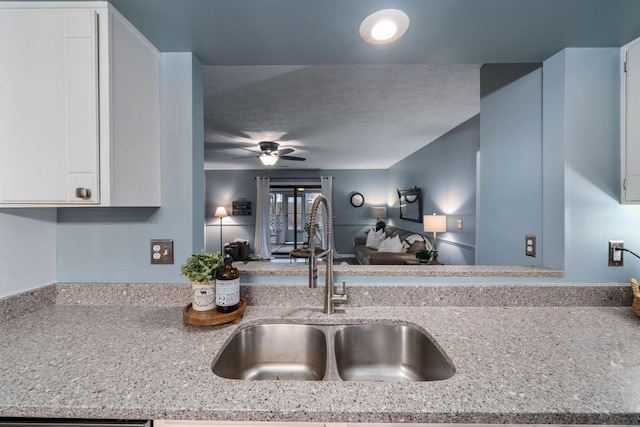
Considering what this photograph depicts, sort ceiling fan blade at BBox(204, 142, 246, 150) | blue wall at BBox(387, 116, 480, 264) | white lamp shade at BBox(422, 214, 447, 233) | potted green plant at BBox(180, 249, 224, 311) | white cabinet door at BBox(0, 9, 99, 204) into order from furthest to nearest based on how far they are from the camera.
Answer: ceiling fan blade at BBox(204, 142, 246, 150), white lamp shade at BBox(422, 214, 447, 233), blue wall at BBox(387, 116, 480, 264), potted green plant at BBox(180, 249, 224, 311), white cabinet door at BBox(0, 9, 99, 204)

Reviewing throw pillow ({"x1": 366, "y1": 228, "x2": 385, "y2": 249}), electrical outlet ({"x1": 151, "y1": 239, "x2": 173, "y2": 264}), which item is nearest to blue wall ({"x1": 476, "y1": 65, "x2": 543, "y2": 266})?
electrical outlet ({"x1": 151, "y1": 239, "x2": 173, "y2": 264})

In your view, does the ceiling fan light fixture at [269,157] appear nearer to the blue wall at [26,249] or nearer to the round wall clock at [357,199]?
the blue wall at [26,249]

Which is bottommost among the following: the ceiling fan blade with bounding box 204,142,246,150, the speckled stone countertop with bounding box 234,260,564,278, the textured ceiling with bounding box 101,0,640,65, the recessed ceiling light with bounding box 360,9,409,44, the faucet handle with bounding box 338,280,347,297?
the faucet handle with bounding box 338,280,347,297

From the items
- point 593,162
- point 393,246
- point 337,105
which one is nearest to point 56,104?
point 593,162

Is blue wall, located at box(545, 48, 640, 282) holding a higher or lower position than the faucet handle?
higher

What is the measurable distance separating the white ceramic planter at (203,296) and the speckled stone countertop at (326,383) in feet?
0.28

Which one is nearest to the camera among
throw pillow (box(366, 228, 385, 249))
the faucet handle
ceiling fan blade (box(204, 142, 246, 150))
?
the faucet handle

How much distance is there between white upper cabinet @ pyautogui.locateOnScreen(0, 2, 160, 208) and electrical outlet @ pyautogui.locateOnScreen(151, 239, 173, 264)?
0.35 m

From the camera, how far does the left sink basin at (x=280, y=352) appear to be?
1119mm

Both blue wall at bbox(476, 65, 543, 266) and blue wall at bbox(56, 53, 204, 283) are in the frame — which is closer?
blue wall at bbox(56, 53, 204, 283)

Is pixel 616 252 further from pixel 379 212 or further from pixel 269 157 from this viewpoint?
pixel 379 212

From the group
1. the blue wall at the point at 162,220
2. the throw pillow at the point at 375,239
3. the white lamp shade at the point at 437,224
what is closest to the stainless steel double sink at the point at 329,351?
the blue wall at the point at 162,220

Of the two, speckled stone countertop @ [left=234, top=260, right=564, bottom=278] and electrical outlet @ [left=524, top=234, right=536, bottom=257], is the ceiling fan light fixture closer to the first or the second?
speckled stone countertop @ [left=234, top=260, right=564, bottom=278]

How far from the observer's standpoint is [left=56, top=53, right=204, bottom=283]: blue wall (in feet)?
4.33
